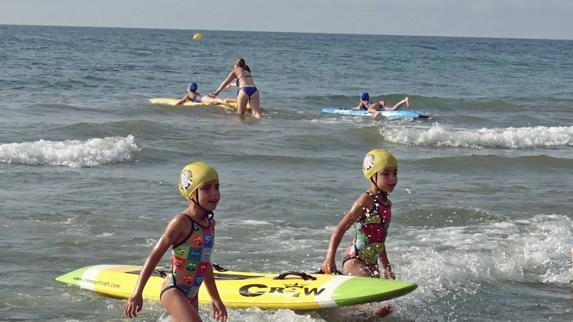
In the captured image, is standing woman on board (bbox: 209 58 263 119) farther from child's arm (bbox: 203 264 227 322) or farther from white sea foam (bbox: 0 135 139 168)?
child's arm (bbox: 203 264 227 322)

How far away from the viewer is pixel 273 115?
81.0ft

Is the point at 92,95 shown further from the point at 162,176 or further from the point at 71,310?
the point at 71,310

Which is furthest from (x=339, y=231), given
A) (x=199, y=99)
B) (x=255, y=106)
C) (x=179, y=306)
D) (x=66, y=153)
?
(x=199, y=99)

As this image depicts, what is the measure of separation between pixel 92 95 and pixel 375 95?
10882mm

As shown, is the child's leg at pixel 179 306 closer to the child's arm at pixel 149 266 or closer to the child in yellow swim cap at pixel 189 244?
the child in yellow swim cap at pixel 189 244

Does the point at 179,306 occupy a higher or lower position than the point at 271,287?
higher

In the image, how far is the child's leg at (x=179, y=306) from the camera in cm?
595

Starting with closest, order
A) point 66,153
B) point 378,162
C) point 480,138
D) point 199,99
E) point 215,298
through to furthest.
→ point 215,298 < point 378,162 < point 66,153 < point 480,138 < point 199,99

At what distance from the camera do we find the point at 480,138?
21.1m

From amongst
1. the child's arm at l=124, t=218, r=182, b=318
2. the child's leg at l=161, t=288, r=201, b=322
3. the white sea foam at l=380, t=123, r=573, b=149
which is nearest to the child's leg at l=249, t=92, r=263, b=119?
the white sea foam at l=380, t=123, r=573, b=149

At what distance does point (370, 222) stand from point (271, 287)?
991mm

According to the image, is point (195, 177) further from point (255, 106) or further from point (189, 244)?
point (255, 106)

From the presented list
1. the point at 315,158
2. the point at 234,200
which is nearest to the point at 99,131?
the point at 315,158

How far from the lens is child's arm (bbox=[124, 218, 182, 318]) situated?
5.72 metres
